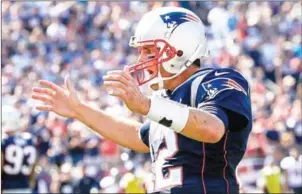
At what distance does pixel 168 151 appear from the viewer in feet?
13.3

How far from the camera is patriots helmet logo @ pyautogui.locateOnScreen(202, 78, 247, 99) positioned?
381 centimetres

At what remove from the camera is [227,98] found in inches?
149

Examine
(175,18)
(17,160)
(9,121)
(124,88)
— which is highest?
(9,121)

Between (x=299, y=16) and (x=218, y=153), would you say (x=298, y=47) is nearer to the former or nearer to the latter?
(x=299, y=16)

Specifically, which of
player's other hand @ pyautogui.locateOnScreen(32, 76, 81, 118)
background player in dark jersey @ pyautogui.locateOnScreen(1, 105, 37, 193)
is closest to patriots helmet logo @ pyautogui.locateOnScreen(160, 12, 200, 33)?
player's other hand @ pyautogui.locateOnScreen(32, 76, 81, 118)

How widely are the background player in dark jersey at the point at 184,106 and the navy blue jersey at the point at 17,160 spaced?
503 centimetres

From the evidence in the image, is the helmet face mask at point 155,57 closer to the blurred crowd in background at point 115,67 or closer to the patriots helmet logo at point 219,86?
the patriots helmet logo at point 219,86

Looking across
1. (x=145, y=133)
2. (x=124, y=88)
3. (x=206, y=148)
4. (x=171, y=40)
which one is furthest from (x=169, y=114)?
(x=145, y=133)

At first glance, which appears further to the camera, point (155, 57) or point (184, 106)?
point (155, 57)

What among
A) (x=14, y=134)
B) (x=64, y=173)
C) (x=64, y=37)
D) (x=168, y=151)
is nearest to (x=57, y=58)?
(x=64, y=37)

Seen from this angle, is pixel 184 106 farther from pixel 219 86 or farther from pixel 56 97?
pixel 56 97

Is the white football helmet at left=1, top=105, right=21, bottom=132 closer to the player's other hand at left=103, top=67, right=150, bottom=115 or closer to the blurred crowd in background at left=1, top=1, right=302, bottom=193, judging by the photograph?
the blurred crowd in background at left=1, top=1, right=302, bottom=193

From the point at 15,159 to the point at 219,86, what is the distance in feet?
19.1

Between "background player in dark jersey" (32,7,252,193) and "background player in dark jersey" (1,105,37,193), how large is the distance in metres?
5.06
